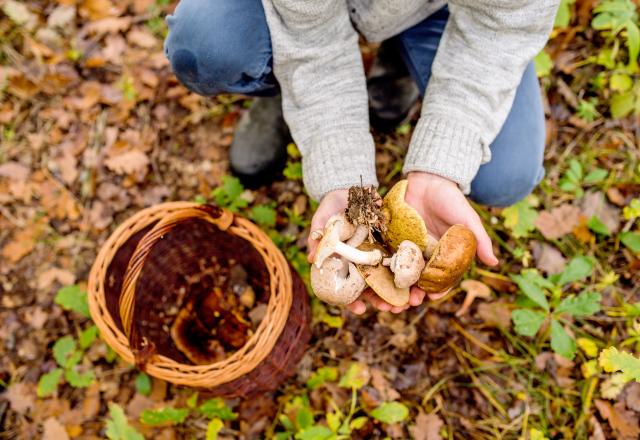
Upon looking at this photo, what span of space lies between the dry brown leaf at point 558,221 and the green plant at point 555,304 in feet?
0.97

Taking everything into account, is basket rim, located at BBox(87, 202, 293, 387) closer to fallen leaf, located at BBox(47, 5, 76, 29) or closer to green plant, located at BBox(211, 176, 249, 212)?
green plant, located at BBox(211, 176, 249, 212)

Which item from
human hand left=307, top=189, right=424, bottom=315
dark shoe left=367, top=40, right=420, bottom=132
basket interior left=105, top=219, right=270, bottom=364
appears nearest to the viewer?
human hand left=307, top=189, right=424, bottom=315

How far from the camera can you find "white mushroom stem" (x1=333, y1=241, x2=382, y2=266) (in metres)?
1.86

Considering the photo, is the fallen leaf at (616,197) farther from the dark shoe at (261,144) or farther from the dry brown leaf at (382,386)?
the dark shoe at (261,144)

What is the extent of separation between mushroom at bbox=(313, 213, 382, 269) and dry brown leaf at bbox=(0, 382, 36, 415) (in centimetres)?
214

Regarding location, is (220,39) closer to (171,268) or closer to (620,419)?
(171,268)

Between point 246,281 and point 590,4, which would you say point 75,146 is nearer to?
point 246,281

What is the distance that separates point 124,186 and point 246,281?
109cm

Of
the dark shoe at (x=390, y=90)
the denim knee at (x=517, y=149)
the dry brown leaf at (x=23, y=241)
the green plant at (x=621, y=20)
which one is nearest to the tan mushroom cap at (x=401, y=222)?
the denim knee at (x=517, y=149)

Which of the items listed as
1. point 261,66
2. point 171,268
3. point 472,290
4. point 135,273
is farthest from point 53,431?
point 472,290

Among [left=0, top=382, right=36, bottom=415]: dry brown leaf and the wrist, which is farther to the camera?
[left=0, top=382, right=36, bottom=415]: dry brown leaf

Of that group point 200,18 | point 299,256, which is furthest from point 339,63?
point 299,256

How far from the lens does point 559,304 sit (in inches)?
103

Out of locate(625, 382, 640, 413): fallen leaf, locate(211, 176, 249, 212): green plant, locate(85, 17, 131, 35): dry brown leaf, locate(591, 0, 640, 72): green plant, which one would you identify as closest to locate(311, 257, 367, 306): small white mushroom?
locate(211, 176, 249, 212): green plant
